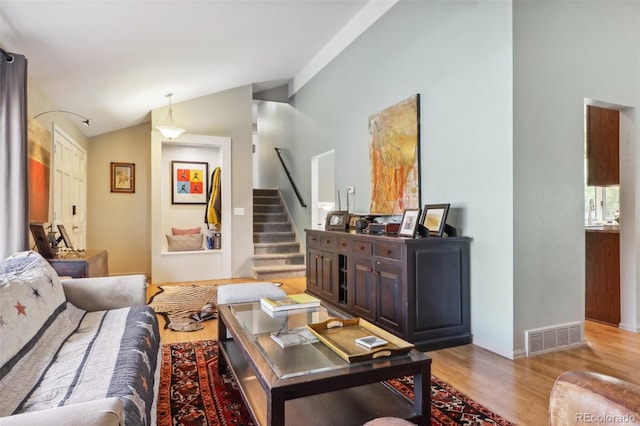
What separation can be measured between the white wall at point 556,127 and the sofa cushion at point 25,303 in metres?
3.01

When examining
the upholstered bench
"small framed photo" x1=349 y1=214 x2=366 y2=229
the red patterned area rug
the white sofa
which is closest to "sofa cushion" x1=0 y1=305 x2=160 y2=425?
the white sofa

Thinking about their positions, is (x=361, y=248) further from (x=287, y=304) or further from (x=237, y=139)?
(x=237, y=139)

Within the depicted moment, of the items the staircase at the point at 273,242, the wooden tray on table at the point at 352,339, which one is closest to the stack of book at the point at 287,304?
the wooden tray on table at the point at 352,339

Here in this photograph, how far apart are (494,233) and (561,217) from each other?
61 cm

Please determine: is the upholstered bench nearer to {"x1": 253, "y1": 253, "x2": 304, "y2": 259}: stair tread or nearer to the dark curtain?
the dark curtain

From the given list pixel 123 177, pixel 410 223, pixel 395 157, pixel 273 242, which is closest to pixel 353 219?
pixel 395 157

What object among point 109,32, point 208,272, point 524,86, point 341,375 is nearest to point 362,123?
point 524,86

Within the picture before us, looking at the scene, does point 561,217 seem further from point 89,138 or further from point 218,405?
point 89,138

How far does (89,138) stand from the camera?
600 cm

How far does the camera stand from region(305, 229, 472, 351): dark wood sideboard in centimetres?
291

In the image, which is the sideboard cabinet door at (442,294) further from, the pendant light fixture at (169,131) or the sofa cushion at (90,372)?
the pendant light fixture at (169,131)

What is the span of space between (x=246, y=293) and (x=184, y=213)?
13.7ft

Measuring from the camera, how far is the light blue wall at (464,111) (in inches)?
112

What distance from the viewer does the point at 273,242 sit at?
695 centimetres
